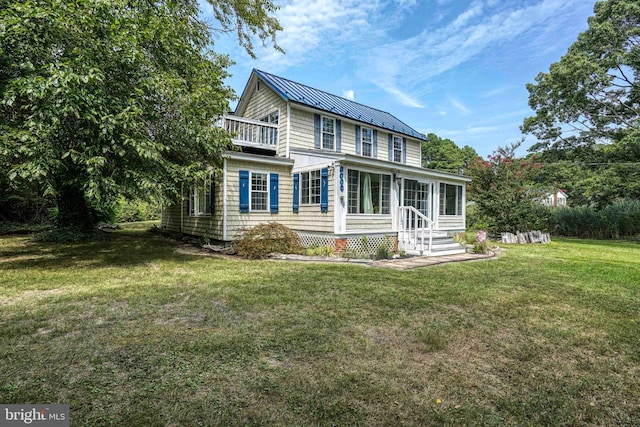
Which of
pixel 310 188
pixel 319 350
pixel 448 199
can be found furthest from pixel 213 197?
pixel 448 199

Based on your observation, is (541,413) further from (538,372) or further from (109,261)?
(109,261)

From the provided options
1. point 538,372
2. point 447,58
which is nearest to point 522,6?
point 447,58

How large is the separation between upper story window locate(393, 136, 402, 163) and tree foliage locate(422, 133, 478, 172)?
27008 mm

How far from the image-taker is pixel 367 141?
14805mm

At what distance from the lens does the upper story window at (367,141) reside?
48.0ft

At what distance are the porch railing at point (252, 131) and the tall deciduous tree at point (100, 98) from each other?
2.31 metres

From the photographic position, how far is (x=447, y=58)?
14.0 m

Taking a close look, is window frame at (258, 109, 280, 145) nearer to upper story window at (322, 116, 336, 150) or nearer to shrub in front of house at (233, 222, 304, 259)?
upper story window at (322, 116, 336, 150)

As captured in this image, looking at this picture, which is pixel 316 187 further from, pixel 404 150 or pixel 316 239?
pixel 404 150

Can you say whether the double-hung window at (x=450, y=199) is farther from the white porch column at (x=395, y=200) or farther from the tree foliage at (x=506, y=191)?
the white porch column at (x=395, y=200)

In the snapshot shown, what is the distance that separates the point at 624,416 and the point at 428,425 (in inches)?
57.4

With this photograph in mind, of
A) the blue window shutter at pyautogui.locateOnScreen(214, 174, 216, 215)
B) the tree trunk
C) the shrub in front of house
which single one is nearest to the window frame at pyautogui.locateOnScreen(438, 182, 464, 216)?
the shrub in front of house

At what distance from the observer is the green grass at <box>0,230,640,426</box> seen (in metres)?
2.24

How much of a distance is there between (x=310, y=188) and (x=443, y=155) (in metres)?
37.1
